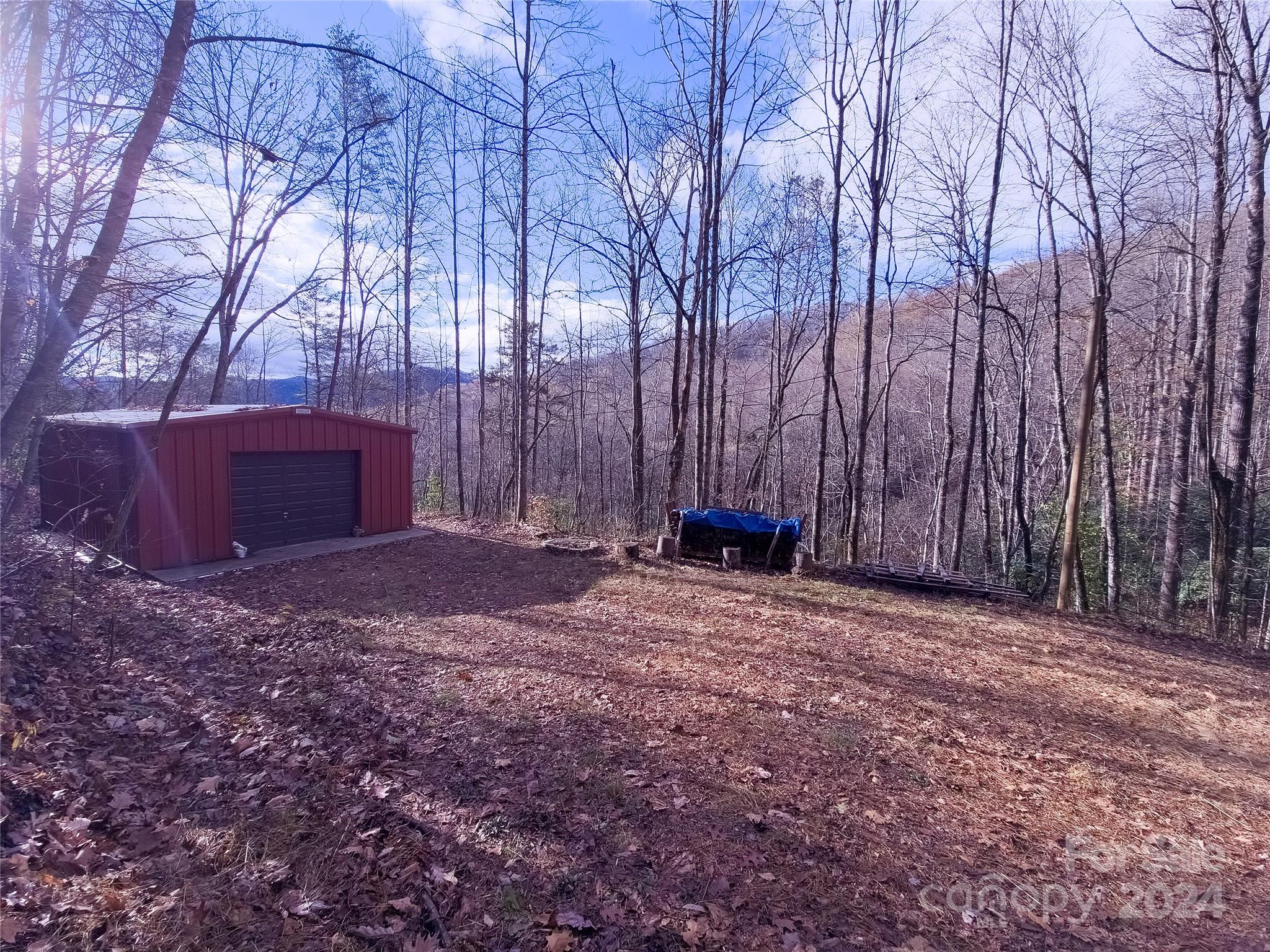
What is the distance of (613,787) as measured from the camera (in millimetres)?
3543

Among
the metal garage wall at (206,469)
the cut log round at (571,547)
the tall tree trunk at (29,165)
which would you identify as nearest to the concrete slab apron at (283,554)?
the metal garage wall at (206,469)

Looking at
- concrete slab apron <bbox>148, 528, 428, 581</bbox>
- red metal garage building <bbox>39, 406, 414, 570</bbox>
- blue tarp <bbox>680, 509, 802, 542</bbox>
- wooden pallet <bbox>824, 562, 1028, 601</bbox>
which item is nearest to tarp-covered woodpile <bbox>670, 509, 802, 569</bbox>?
blue tarp <bbox>680, 509, 802, 542</bbox>

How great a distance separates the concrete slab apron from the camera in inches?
356

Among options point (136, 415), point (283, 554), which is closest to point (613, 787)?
point (283, 554)

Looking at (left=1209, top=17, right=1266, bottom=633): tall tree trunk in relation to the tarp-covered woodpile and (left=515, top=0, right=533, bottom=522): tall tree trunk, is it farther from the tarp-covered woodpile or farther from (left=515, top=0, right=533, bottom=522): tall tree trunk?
(left=515, top=0, right=533, bottom=522): tall tree trunk

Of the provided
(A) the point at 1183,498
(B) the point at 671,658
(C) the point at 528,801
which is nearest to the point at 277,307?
(B) the point at 671,658

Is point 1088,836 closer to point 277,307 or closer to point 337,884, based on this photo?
point 337,884

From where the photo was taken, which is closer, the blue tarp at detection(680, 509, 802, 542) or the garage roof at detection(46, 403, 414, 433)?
the garage roof at detection(46, 403, 414, 433)

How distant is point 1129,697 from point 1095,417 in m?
16.5

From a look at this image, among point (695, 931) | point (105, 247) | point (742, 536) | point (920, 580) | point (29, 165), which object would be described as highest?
point (29, 165)

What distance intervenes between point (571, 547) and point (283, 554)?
16.6 feet

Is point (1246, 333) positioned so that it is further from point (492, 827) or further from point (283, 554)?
point (283, 554)

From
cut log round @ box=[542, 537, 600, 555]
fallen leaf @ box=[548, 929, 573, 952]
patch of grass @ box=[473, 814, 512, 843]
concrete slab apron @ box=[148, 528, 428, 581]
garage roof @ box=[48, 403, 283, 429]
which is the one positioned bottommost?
fallen leaf @ box=[548, 929, 573, 952]

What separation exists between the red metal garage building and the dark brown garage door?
2cm
